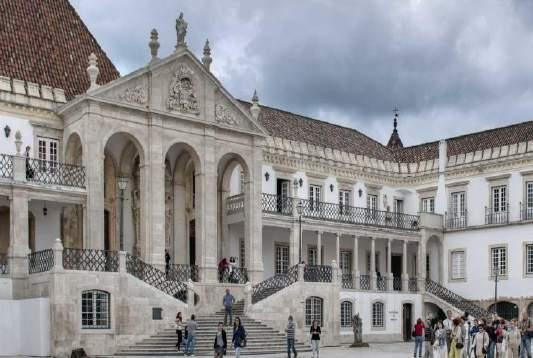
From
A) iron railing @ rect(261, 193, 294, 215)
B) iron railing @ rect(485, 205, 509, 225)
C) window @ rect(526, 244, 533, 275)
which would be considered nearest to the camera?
iron railing @ rect(261, 193, 294, 215)

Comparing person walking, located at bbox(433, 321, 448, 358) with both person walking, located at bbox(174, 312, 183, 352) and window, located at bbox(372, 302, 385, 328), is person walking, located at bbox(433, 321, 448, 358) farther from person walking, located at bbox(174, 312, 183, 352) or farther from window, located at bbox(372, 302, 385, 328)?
window, located at bbox(372, 302, 385, 328)

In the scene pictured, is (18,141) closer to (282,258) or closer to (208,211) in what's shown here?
(208,211)

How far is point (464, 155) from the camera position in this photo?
39969 mm

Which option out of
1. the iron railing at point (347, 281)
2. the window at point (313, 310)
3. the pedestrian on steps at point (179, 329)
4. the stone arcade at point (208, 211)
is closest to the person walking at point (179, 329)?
the pedestrian on steps at point (179, 329)

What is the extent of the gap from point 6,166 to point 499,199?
22.5 meters

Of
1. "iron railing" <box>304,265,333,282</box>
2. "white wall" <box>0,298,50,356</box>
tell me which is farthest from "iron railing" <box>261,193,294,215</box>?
"white wall" <box>0,298,50,356</box>

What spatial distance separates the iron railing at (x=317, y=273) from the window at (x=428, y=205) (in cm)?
1042

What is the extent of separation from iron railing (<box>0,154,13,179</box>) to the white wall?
401cm

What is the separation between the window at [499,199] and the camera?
1495 inches

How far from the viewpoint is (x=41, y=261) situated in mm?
24859

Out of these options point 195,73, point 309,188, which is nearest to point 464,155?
point 309,188

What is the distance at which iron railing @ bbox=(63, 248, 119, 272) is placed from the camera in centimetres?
2461

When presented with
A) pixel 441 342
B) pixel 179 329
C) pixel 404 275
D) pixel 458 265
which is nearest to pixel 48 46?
pixel 179 329

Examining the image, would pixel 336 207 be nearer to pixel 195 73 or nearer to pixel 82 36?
pixel 195 73
